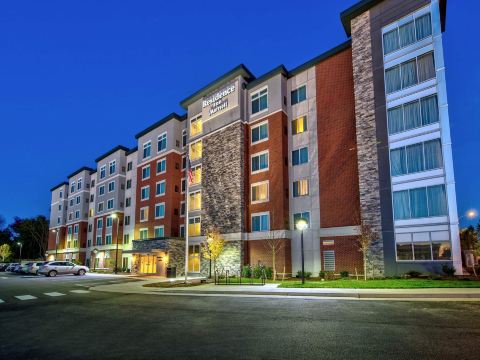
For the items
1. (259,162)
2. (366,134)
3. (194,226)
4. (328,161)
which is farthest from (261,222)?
(366,134)

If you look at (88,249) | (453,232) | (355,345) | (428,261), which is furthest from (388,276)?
(88,249)

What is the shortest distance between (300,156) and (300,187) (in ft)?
10.2

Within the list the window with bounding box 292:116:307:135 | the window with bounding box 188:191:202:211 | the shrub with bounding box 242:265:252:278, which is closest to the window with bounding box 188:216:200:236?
the window with bounding box 188:191:202:211

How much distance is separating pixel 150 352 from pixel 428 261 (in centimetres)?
2215

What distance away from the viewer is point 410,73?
26.6 m

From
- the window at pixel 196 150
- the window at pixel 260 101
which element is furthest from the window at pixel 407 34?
the window at pixel 196 150

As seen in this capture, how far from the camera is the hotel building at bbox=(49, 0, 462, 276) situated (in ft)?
82.2

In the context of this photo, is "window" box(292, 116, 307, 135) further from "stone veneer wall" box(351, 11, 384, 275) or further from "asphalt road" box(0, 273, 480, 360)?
"asphalt road" box(0, 273, 480, 360)

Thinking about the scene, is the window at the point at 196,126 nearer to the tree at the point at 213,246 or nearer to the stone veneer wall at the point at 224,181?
the stone veneer wall at the point at 224,181

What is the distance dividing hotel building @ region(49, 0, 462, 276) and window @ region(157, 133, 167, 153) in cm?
34

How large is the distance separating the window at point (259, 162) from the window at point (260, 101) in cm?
504

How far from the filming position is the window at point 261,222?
1361 inches

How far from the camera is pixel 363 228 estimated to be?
1046 inches

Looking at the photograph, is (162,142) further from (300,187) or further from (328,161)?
(328,161)
